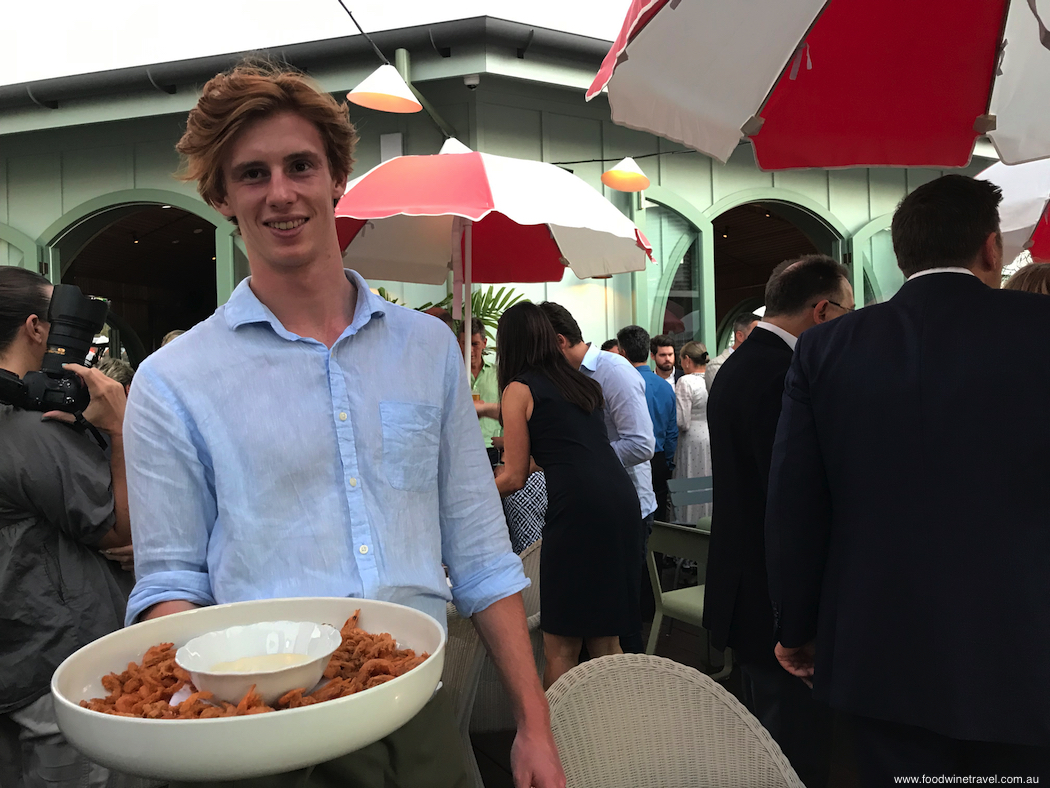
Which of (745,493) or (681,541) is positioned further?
(681,541)

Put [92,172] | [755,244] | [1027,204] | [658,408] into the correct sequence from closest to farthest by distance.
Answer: [1027,204] → [658,408] → [92,172] → [755,244]

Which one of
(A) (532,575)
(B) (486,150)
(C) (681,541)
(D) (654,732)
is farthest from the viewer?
(B) (486,150)

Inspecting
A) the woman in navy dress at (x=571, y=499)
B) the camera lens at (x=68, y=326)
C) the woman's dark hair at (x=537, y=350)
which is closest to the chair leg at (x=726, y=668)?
the woman in navy dress at (x=571, y=499)

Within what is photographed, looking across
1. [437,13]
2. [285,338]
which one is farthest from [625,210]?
[285,338]

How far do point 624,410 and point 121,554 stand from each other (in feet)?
8.67

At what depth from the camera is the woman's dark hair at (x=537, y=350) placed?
322cm

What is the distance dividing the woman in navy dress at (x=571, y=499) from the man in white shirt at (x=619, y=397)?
69 cm

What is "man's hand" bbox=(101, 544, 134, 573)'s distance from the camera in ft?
6.58

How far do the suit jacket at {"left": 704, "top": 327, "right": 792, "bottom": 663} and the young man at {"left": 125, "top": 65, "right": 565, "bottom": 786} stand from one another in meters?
1.22

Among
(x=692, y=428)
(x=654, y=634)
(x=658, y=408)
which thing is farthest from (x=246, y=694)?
(x=692, y=428)

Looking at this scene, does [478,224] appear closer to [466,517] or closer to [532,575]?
[532,575]

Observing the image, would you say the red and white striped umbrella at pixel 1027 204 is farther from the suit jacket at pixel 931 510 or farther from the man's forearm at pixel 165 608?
the man's forearm at pixel 165 608

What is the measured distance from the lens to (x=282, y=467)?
1160mm

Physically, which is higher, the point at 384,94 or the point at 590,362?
the point at 384,94
